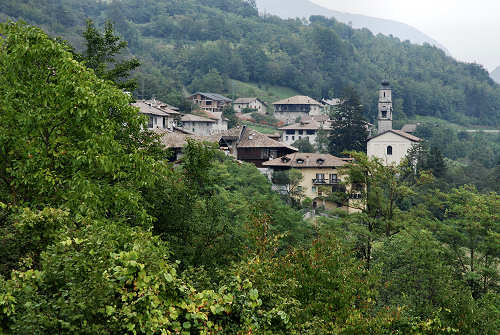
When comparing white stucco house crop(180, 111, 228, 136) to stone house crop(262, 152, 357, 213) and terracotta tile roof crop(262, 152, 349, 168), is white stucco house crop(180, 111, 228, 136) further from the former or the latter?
stone house crop(262, 152, 357, 213)

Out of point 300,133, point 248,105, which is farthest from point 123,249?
point 248,105

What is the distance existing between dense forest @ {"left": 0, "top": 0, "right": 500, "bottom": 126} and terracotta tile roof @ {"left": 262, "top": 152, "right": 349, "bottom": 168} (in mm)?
70731

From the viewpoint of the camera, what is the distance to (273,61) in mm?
156750

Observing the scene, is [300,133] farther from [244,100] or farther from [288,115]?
[244,100]

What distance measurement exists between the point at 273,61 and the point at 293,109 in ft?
128

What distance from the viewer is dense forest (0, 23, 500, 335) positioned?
6.02 metres

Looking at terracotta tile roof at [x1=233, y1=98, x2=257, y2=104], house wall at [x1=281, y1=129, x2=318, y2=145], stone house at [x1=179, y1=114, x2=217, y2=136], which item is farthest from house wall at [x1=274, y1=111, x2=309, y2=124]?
Result: stone house at [x1=179, y1=114, x2=217, y2=136]

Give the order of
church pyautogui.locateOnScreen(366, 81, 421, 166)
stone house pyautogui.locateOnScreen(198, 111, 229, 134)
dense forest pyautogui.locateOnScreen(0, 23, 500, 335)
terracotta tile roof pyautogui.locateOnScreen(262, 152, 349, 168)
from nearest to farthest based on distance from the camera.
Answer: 1. dense forest pyautogui.locateOnScreen(0, 23, 500, 335)
2. terracotta tile roof pyautogui.locateOnScreen(262, 152, 349, 168)
3. church pyautogui.locateOnScreen(366, 81, 421, 166)
4. stone house pyautogui.locateOnScreen(198, 111, 229, 134)

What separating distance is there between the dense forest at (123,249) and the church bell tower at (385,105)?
66.7m

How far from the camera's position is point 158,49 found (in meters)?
159

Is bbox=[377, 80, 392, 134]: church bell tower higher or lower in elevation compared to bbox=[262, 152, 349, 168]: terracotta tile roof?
higher

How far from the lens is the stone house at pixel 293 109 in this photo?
401 feet

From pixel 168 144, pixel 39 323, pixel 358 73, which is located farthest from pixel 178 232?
pixel 358 73

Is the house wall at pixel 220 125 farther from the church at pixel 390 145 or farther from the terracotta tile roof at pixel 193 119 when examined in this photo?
the church at pixel 390 145
